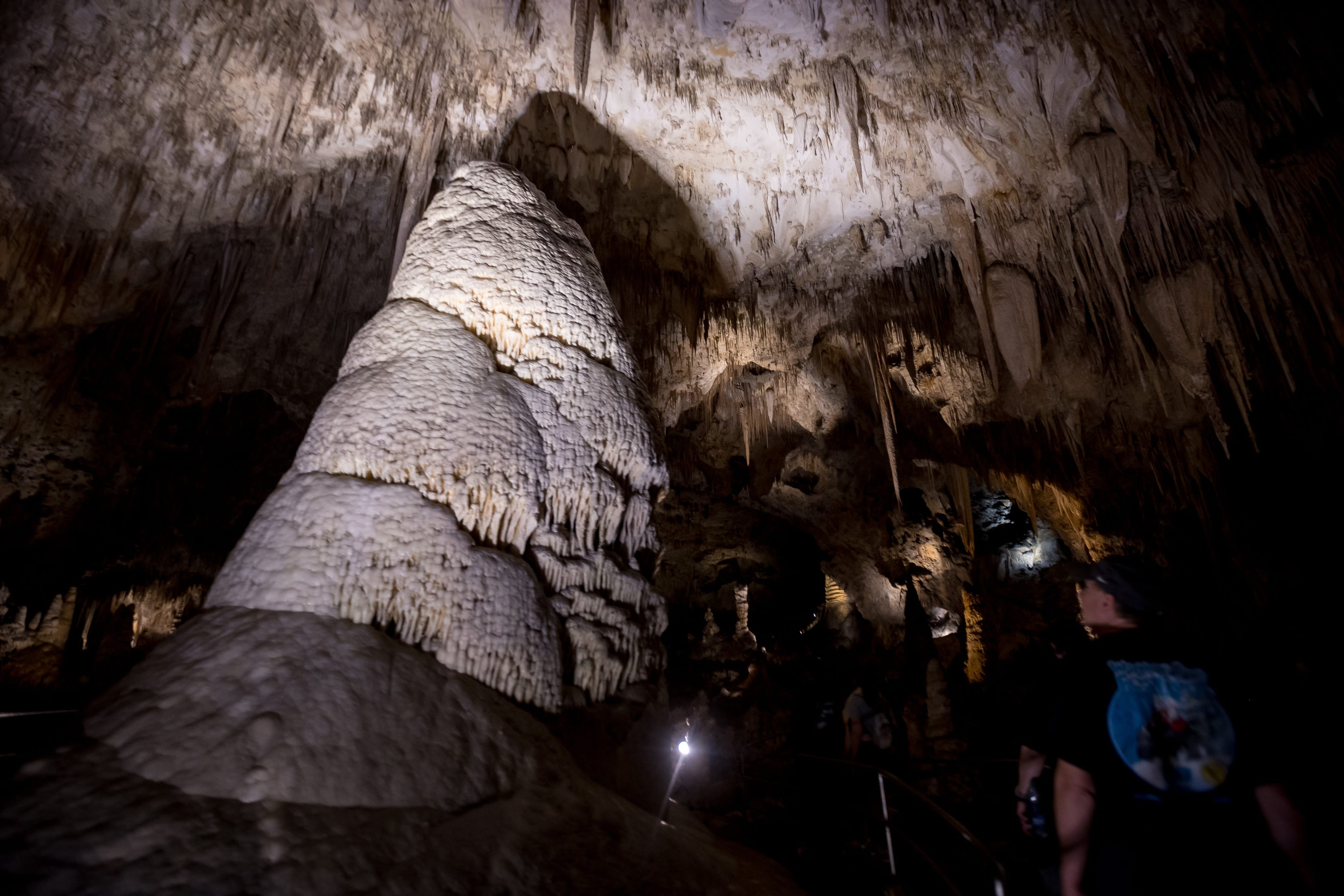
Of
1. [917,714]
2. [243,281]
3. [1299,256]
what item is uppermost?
[243,281]

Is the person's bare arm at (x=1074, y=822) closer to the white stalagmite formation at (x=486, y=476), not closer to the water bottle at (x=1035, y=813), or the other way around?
the water bottle at (x=1035, y=813)

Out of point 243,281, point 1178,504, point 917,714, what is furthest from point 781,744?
point 243,281

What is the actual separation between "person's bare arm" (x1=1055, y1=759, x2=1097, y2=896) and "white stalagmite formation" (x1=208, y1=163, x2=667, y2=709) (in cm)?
201

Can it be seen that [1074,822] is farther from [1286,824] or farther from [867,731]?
[867,731]

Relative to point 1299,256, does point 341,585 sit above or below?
below

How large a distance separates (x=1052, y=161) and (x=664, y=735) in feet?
20.6

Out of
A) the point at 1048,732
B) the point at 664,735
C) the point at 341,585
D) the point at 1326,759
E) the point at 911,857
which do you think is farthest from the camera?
the point at 911,857

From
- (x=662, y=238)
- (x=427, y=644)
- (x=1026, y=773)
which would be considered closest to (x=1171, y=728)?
(x=1026, y=773)

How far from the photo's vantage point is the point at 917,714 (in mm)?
8250

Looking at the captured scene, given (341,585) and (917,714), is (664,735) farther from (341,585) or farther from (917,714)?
(917,714)

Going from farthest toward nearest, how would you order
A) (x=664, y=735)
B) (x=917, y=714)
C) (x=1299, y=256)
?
(x=917, y=714) → (x=1299, y=256) → (x=664, y=735)

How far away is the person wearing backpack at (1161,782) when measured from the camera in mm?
1349

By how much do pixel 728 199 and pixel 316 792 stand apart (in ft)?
21.5

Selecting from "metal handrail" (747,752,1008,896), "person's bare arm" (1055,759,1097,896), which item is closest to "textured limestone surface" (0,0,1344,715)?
"metal handrail" (747,752,1008,896)
